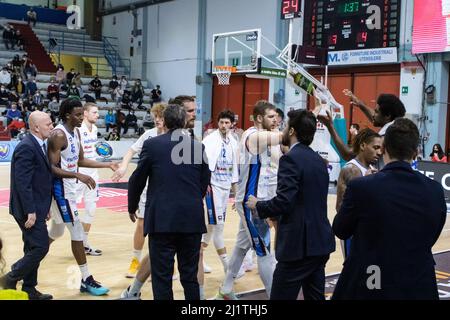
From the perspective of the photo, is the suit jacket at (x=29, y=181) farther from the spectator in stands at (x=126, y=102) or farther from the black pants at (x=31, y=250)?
the spectator in stands at (x=126, y=102)

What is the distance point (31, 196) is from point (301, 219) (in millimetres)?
2563

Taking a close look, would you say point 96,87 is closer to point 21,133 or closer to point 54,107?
point 54,107

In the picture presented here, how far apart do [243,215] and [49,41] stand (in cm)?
2701

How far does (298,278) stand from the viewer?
392 centimetres

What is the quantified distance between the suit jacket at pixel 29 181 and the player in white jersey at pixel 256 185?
1.81 metres

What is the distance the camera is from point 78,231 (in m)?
5.84

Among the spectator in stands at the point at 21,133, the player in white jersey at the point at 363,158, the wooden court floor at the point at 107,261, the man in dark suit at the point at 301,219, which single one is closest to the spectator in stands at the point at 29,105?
the spectator in stands at the point at 21,133

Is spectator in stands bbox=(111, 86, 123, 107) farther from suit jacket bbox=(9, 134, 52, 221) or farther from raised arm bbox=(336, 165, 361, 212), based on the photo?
raised arm bbox=(336, 165, 361, 212)

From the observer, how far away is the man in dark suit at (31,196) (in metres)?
5.15

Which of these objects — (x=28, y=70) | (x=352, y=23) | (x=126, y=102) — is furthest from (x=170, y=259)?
(x=28, y=70)

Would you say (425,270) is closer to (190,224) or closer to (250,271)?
(190,224)
